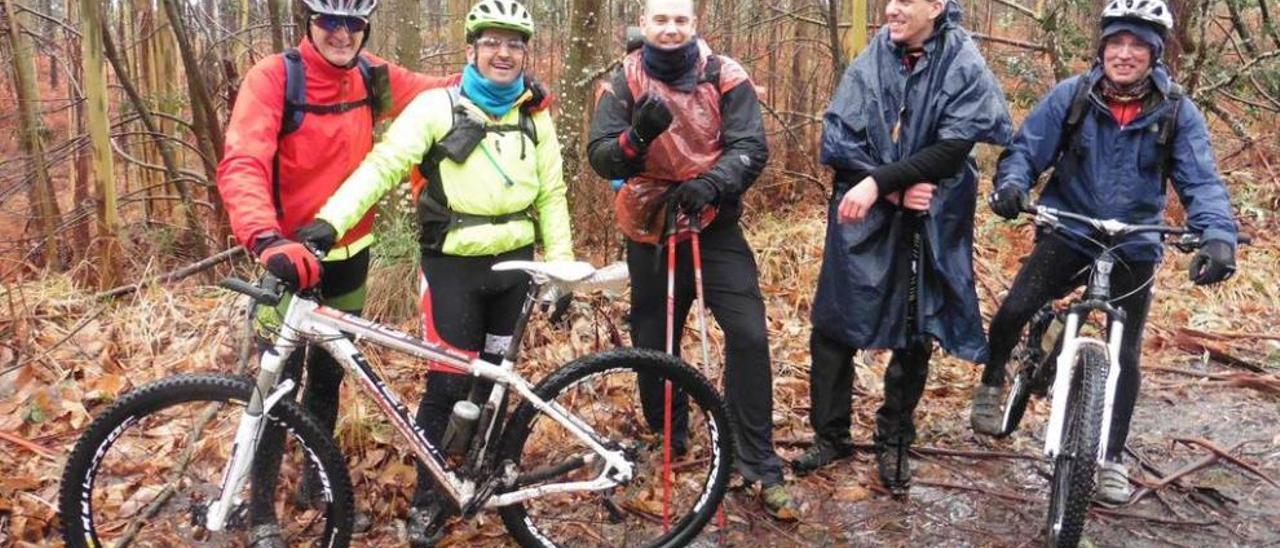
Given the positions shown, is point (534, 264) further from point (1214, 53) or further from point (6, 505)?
point (1214, 53)

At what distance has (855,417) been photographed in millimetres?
5105

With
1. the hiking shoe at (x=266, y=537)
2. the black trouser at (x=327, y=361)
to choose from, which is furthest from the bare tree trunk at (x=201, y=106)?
the hiking shoe at (x=266, y=537)

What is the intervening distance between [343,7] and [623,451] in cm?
193

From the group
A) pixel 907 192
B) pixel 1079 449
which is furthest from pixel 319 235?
pixel 1079 449

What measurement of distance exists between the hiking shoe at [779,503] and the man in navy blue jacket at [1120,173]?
1.23m

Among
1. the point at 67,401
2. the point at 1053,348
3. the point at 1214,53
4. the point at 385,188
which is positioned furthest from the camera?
the point at 1214,53

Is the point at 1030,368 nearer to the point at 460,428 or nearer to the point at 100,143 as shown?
the point at 460,428

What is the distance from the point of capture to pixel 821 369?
4164 millimetres

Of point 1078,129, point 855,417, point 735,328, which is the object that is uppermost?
point 1078,129

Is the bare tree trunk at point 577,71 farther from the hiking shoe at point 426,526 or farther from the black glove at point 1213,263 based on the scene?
the black glove at point 1213,263

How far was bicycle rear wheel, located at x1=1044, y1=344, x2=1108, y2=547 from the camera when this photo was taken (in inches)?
130

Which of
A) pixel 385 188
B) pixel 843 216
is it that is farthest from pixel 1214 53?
pixel 385 188

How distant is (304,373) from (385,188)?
104 cm

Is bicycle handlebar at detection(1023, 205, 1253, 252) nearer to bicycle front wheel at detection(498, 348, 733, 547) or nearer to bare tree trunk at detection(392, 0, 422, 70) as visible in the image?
bicycle front wheel at detection(498, 348, 733, 547)
